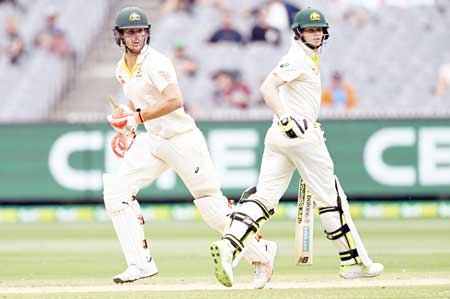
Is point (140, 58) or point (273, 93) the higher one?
point (140, 58)

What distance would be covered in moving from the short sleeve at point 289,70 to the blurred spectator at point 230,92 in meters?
8.35

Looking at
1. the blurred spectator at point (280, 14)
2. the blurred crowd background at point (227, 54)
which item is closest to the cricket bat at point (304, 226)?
the blurred crowd background at point (227, 54)

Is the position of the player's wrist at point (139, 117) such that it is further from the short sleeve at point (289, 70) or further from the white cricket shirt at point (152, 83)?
the short sleeve at point (289, 70)

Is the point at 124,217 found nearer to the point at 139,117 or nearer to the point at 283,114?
the point at 139,117

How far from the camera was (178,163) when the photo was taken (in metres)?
7.47

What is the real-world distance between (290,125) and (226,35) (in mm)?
9488

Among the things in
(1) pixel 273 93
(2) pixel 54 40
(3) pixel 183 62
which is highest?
(1) pixel 273 93

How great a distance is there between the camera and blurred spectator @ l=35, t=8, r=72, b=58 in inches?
671

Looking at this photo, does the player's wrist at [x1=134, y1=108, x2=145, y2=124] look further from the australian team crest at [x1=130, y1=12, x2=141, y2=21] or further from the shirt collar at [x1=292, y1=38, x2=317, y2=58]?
the shirt collar at [x1=292, y1=38, x2=317, y2=58]

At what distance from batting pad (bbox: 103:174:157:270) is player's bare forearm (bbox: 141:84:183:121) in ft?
1.39

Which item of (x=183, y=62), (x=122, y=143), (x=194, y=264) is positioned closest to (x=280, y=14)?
(x=183, y=62)

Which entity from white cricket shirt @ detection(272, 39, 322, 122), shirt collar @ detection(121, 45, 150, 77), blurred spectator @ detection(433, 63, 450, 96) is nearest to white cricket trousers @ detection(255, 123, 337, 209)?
white cricket shirt @ detection(272, 39, 322, 122)

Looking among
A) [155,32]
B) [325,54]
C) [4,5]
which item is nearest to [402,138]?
[325,54]

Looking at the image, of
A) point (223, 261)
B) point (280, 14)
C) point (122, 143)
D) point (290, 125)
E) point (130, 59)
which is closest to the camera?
point (223, 261)
